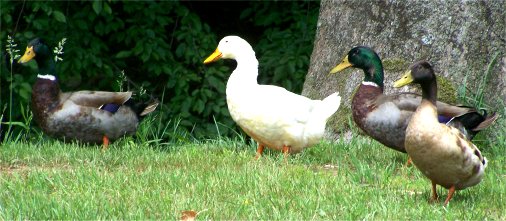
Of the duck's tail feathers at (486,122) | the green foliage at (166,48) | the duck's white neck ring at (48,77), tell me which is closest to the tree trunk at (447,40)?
the duck's tail feathers at (486,122)

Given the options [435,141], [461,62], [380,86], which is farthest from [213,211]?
[461,62]

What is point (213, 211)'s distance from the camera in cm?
562

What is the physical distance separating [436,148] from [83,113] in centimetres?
346

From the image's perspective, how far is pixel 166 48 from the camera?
10898 mm

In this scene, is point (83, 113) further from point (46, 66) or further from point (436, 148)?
point (436, 148)

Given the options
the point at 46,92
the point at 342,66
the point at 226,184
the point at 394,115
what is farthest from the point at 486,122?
the point at 46,92

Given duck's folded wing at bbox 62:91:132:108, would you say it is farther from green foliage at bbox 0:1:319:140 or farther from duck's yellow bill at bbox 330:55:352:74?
green foliage at bbox 0:1:319:140

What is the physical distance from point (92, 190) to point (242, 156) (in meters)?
1.53

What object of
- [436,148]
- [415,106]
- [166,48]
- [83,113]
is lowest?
[166,48]

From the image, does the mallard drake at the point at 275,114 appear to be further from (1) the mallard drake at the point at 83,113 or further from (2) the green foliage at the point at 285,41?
(2) the green foliage at the point at 285,41

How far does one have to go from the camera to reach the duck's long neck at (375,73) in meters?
7.87

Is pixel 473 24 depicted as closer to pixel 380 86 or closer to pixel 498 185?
pixel 380 86

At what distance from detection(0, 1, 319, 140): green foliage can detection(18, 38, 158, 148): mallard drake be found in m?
1.96

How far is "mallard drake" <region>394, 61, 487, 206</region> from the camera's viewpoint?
5.70 meters
